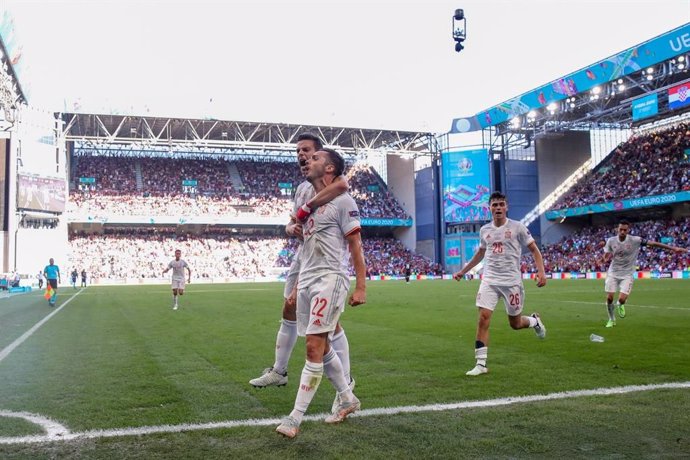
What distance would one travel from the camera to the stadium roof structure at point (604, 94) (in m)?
35.5

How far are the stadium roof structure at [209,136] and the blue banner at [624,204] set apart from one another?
44.0 ft

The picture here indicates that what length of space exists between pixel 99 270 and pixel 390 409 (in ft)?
167

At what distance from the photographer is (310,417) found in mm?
4812

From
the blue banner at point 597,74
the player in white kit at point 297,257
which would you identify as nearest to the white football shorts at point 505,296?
the player in white kit at point 297,257

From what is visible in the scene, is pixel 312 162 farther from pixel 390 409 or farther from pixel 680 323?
pixel 680 323

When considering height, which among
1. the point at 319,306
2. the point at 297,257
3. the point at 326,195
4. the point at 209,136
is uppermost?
the point at 209,136

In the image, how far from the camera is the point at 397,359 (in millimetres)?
7680

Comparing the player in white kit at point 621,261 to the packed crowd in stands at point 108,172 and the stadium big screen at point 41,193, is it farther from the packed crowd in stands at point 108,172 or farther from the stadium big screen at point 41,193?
the packed crowd in stands at point 108,172

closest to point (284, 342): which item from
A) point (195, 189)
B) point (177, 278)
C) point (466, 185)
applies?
point (177, 278)

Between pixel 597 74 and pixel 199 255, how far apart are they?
119 ft

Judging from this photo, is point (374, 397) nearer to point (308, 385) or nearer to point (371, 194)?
point (308, 385)

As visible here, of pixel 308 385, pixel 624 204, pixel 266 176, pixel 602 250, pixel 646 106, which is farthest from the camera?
pixel 266 176

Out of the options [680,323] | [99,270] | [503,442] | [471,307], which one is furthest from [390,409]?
[99,270]

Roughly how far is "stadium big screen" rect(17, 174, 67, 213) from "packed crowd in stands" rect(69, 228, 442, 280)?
17.8 ft
